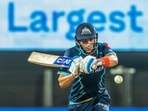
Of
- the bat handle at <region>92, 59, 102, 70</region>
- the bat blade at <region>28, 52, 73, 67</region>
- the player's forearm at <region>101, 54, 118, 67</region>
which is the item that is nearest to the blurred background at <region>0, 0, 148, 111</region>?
the bat blade at <region>28, 52, 73, 67</region>

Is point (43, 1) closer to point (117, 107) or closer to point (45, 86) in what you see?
point (45, 86)

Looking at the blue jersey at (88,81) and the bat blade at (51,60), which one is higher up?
the bat blade at (51,60)

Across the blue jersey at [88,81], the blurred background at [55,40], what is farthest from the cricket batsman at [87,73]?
the blurred background at [55,40]

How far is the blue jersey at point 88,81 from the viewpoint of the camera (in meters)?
6.12

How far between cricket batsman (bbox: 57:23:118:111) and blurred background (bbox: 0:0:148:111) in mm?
3387

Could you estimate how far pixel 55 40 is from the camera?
9.79 meters

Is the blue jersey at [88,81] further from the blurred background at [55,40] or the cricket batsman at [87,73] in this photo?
the blurred background at [55,40]

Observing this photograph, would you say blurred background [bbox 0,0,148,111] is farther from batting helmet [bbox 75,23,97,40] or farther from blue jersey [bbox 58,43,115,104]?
batting helmet [bbox 75,23,97,40]

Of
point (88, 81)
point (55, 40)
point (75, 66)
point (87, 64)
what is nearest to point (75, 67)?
point (75, 66)

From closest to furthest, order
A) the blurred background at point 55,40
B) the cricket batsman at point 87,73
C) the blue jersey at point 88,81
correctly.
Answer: the cricket batsman at point 87,73, the blue jersey at point 88,81, the blurred background at point 55,40

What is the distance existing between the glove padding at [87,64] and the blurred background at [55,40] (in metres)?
3.75

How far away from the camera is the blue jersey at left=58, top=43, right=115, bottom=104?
612cm

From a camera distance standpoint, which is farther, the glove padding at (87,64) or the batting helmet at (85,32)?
the batting helmet at (85,32)

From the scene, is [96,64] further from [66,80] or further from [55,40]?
[55,40]
